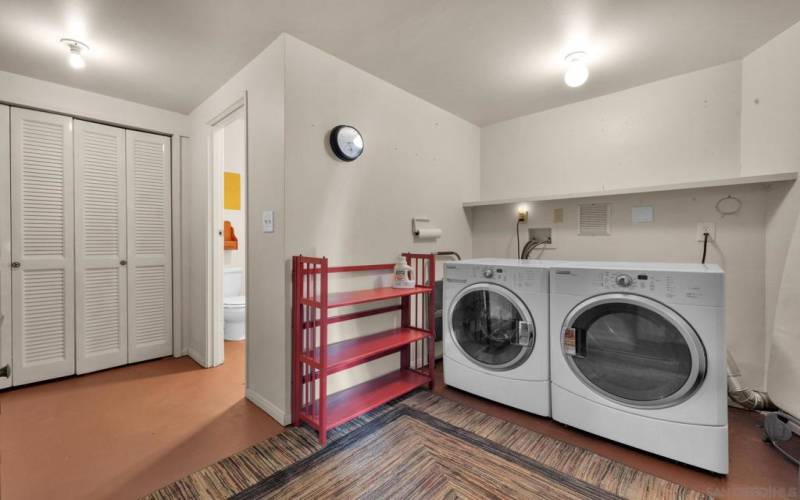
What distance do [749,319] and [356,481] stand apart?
249 centimetres

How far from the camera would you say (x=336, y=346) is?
83.4 inches

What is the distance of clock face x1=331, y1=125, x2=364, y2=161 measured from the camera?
2.10m

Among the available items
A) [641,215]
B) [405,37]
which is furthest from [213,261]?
[641,215]

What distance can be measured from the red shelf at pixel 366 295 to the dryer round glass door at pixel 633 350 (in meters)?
0.96

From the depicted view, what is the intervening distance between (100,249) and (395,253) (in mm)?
2296

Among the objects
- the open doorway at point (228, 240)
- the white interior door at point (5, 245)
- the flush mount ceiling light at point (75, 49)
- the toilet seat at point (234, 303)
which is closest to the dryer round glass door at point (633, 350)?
the open doorway at point (228, 240)

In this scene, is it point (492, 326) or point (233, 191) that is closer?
point (492, 326)

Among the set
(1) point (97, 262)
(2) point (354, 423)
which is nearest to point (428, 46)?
(2) point (354, 423)

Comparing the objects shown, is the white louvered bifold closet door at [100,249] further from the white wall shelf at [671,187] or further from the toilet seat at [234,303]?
the white wall shelf at [671,187]

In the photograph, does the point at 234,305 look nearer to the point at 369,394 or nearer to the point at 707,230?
the point at 369,394

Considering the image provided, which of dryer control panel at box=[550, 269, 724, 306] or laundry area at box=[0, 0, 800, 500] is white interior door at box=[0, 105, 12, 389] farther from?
dryer control panel at box=[550, 269, 724, 306]

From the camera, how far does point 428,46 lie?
2035mm

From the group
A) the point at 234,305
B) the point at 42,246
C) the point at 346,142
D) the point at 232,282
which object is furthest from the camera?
the point at 232,282

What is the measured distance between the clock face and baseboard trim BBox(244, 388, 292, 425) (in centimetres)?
155
